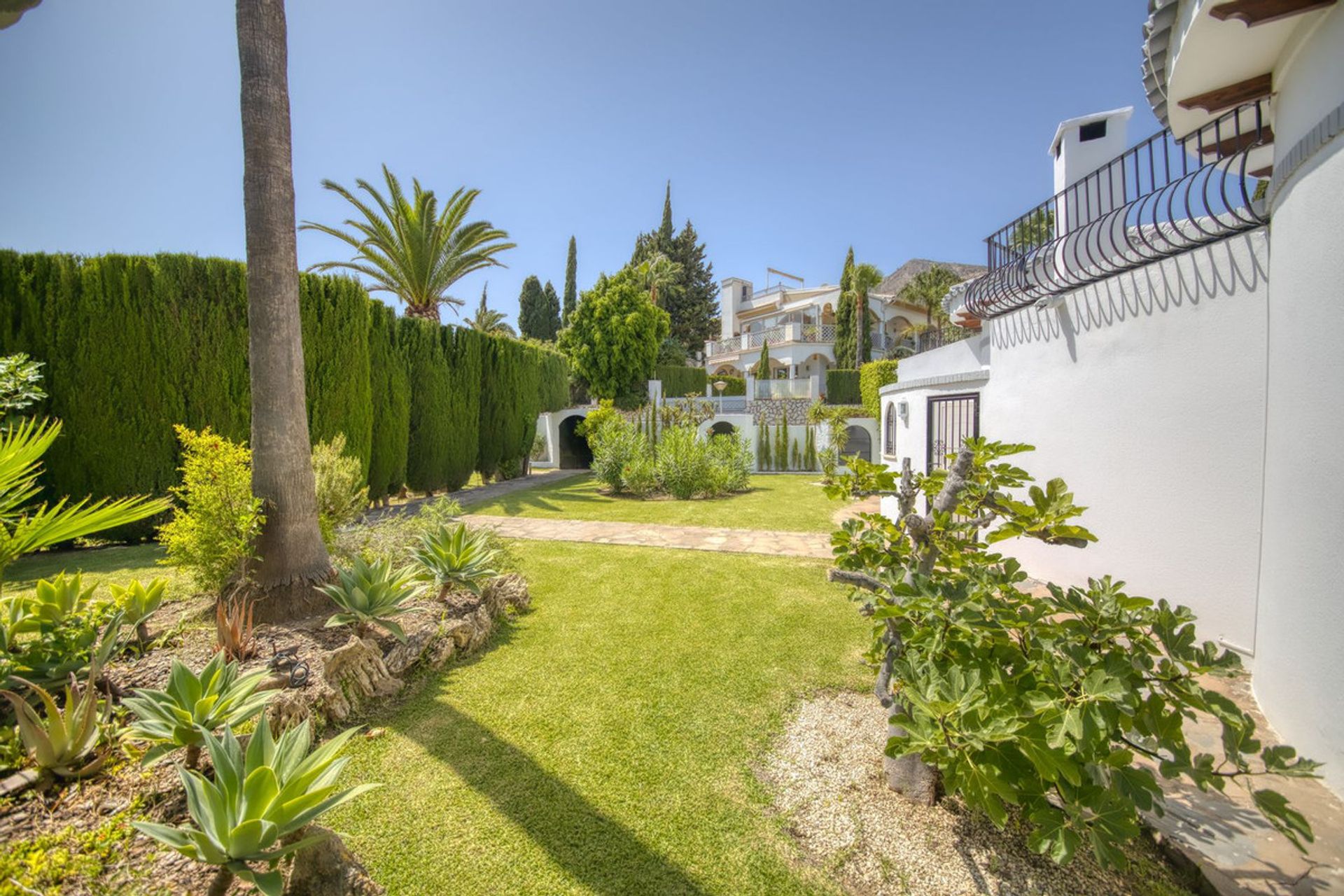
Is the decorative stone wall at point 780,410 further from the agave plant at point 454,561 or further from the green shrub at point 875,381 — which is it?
the agave plant at point 454,561

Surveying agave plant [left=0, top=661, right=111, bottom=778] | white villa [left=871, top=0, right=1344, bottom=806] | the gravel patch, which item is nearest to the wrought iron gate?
white villa [left=871, top=0, right=1344, bottom=806]

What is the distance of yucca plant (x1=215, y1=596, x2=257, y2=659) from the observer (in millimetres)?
3549

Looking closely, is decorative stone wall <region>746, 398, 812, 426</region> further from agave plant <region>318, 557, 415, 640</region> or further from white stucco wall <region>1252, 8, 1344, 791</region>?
agave plant <region>318, 557, 415, 640</region>

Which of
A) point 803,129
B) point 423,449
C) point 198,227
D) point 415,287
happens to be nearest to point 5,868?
point 198,227

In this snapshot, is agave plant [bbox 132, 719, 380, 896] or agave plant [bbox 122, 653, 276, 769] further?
agave plant [bbox 122, 653, 276, 769]

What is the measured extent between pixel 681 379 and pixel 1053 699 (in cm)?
2996

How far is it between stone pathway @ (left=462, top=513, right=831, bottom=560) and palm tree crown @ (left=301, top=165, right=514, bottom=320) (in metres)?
9.13

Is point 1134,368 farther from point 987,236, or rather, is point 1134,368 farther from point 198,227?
→ point 198,227

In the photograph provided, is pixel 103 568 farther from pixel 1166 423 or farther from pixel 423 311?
pixel 1166 423

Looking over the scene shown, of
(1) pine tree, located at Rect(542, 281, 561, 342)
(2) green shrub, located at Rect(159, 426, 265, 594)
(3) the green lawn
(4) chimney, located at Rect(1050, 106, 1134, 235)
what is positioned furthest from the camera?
(1) pine tree, located at Rect(542, 281, 561, 342)

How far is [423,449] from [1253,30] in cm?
1563

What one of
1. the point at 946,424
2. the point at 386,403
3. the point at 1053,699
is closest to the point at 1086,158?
the point at 946,424

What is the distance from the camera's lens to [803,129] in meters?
11.6

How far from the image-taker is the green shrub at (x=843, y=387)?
28812 mm
